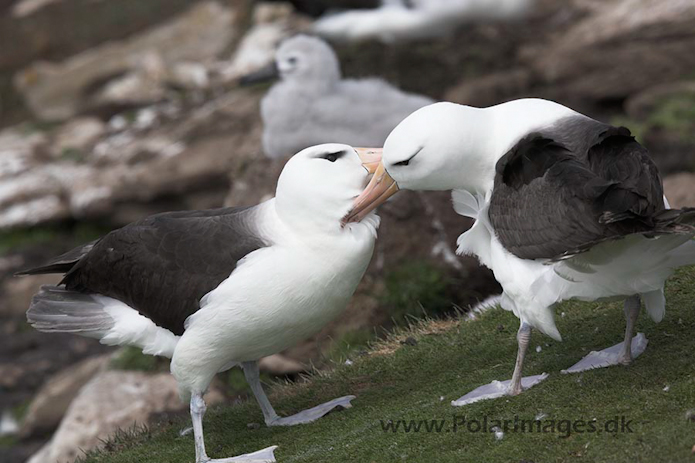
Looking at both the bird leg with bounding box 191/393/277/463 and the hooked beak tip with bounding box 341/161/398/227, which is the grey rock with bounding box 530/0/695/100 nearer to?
the hooked beak tip with bounding box 341/161/398/227

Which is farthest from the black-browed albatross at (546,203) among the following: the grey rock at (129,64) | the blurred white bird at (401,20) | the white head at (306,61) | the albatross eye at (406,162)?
the grey rock at (129,64)

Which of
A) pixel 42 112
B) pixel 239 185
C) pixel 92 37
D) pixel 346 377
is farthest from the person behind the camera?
pixel 92 37

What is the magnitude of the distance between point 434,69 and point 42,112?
8807 mm

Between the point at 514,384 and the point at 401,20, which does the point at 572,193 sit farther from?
the point at 401,20

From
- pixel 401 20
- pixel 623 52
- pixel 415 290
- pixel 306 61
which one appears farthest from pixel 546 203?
pixel 623 52

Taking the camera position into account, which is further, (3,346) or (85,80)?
(85,80)

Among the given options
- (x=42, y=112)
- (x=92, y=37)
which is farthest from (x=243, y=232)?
(x=92, y=37)

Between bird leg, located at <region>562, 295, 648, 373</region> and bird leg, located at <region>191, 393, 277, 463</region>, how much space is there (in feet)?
5.55

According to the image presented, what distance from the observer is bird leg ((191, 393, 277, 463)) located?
17.6 feet

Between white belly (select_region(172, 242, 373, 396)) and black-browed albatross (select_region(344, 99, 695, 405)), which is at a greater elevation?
black-browed albatross (select_region(344, 99, 695, 405))

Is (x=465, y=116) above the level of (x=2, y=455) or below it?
above

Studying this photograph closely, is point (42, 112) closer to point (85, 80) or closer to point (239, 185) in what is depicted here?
point (85, 80)

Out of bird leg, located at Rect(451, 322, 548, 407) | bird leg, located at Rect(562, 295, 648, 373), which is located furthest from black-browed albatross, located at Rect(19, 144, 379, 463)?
bird leg, located at Rect(562, 295, 648, 373)

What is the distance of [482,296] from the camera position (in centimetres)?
923
